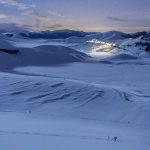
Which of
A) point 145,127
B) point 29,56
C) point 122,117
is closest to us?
point 145,127

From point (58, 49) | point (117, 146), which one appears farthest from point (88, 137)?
point (58, 49)

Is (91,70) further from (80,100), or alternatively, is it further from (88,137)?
(88,137)

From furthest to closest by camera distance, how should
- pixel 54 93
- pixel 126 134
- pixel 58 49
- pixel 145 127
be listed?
pixel 58 49 → pixel 54 93 → pixel 145 127 → pixel 126 134

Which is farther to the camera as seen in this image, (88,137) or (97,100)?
(97,100)

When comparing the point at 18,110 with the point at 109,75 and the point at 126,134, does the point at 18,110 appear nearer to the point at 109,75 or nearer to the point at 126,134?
the point at 126,134

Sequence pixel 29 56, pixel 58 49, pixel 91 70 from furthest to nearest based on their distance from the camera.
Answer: pixel 58 49, pixel 29 56, pixel 91 70

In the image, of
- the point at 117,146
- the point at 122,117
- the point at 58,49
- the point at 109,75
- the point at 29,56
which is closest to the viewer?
the point at 117,146

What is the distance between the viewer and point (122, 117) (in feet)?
24.0

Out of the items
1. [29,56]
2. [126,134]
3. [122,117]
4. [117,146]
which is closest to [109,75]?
[29,56]

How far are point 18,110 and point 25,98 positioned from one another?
1.02 meters

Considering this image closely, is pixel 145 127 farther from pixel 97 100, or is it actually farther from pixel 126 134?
pixel 97 100

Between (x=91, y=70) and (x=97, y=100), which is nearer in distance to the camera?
(x=97, y=100)

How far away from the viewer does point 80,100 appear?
854 centimetres

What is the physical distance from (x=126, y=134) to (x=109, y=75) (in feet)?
30.4
